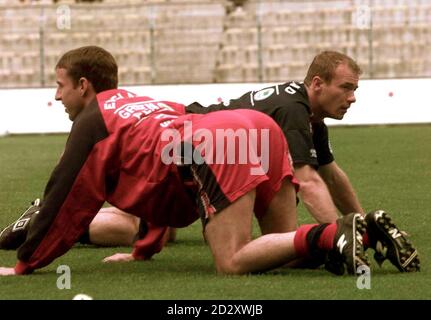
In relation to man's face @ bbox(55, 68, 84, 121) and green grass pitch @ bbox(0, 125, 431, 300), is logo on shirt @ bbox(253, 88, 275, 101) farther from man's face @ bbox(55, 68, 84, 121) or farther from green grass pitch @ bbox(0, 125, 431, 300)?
man's face @ bbox(55, 68, 84, 121)

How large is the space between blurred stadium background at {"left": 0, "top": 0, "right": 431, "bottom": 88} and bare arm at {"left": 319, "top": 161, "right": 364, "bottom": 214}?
16767mm

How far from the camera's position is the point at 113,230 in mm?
8992

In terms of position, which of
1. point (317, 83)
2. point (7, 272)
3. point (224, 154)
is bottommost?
point (7, 272)

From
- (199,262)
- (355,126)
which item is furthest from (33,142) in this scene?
(199,262)

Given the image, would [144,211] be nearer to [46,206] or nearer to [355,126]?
[46,206]

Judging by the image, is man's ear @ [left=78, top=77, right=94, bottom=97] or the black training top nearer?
man's ear @ [left=78, top=77, right=94, bottom=97]

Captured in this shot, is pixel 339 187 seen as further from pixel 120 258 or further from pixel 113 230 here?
pixel 120 258

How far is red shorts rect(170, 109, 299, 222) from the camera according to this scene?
7.07 meters

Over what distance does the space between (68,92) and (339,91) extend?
1723mm

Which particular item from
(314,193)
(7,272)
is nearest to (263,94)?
(314,193)

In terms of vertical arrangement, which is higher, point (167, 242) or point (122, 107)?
point (122, 107)

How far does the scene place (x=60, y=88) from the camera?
7672 millimetres

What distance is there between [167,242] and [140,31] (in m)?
17.9

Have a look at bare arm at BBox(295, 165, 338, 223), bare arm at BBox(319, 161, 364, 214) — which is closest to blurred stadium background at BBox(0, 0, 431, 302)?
bare arm at BBox(319, 161, 364, 214)
